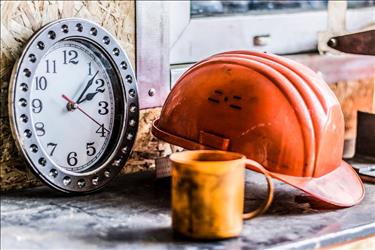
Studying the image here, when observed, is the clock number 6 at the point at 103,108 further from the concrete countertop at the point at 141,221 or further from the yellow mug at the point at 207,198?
the yellow mug at the point at 207,198

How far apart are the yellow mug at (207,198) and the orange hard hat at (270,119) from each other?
122 mm

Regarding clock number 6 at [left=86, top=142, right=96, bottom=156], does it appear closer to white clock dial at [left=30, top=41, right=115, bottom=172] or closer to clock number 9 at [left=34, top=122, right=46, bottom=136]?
white clock dial at [left=30, top=41, right=115, bottom=172]

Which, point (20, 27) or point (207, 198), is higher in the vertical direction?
point (20, 27)

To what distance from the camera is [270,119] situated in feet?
5.07

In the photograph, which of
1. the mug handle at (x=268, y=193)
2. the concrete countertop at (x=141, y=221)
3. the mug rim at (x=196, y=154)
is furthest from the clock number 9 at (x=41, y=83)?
the mug handle at (x=268, y=193)

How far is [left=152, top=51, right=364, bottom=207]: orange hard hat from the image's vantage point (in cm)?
155

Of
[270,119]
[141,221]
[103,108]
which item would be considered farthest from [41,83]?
[270,119]

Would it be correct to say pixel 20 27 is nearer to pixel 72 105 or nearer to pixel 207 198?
pixel 72 105

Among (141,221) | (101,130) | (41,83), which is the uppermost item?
(41,83)

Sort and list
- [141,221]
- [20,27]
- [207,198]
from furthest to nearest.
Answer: [20,27] → [141,221] → [207,198]

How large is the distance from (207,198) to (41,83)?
1.46 ft

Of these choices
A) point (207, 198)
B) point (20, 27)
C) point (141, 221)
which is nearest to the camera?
point (207, 198)

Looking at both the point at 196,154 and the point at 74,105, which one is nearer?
the point at 196,154

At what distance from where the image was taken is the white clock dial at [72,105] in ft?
5.35
